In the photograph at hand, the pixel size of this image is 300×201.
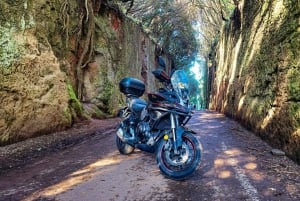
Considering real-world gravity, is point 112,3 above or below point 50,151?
above

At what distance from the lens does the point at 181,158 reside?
415 centimetres

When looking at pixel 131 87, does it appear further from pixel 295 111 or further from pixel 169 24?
pixel 169 24

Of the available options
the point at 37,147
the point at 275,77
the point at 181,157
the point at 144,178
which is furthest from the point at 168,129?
the point at 37,147

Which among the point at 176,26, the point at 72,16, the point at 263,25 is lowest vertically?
the point at 263,25

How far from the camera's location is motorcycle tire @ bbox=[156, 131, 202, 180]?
4074 millimetres

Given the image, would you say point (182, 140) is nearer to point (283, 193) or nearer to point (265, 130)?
point (283, 193)

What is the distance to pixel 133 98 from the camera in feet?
18.4

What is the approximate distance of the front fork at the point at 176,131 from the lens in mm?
4137

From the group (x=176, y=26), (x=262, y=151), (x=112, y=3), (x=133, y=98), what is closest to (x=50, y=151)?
(x=133, y=98)

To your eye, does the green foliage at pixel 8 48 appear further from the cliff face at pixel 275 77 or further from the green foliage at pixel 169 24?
the green foliage at pixel 169 24

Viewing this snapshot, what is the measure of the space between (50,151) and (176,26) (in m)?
24.4

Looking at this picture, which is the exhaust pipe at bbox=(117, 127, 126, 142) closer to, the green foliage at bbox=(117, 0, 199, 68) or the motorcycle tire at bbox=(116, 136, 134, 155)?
the motorcycle tire at bbox=(116, 136, 134, 155)

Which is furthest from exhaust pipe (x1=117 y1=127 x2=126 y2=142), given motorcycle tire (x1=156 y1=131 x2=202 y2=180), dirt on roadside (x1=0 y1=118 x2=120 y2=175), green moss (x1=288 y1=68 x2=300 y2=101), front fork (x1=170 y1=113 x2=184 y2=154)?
green moss (x1=288 y1=68 x2=300 y2=101)

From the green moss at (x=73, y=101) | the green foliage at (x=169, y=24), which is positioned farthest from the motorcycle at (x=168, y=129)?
the green foliage at (x=169, y=24)
